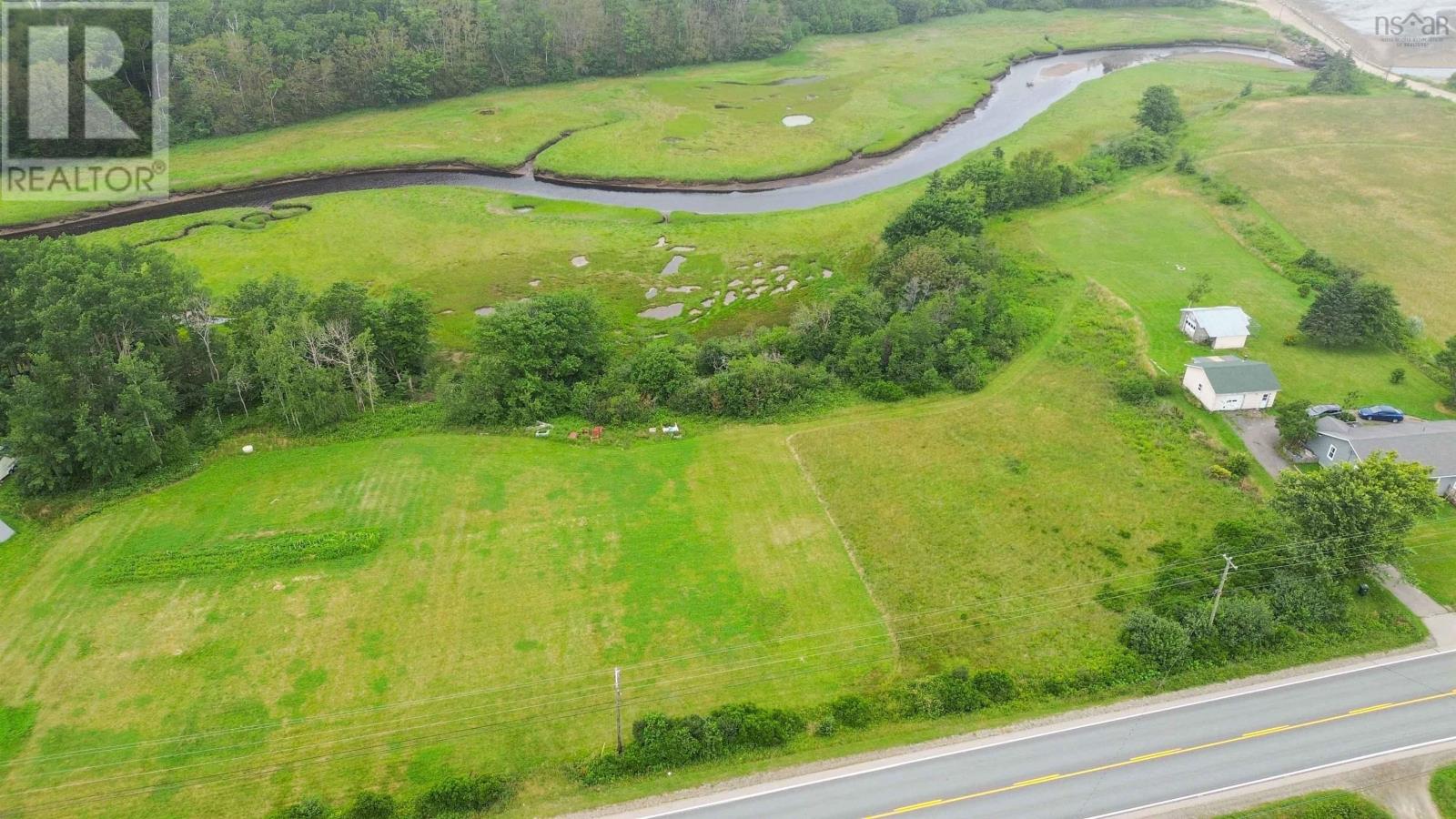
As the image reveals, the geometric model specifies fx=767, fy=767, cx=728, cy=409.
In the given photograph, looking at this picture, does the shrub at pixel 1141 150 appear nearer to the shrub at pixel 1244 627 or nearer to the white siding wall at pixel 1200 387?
the white siding wall at pixel 1200 387

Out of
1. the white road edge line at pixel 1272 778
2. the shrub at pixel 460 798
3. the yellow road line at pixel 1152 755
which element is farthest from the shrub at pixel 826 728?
the shrub at pixel 460 798

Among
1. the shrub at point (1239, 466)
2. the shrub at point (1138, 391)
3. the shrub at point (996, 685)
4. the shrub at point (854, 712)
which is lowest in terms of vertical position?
the shrub at point (854, 712)

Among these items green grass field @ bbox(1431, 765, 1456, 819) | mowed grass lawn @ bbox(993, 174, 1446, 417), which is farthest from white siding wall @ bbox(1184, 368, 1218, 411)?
green grass field @ bbox(1431, 765, 1456, 819)

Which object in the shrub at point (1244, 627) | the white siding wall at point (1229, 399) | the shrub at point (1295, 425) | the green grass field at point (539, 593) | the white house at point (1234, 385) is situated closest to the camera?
the green grass field at point (539, 593)

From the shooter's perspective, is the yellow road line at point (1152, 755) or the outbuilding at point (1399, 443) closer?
the yellow road line at point (1152, 755)

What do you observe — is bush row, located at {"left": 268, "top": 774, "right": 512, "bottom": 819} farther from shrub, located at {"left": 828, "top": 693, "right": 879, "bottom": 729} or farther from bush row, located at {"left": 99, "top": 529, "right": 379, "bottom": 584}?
bush row, located at {"left": 99, "top": 529, "right": 379, "bottom": 584}

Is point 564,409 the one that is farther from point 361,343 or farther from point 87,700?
point 87,700
